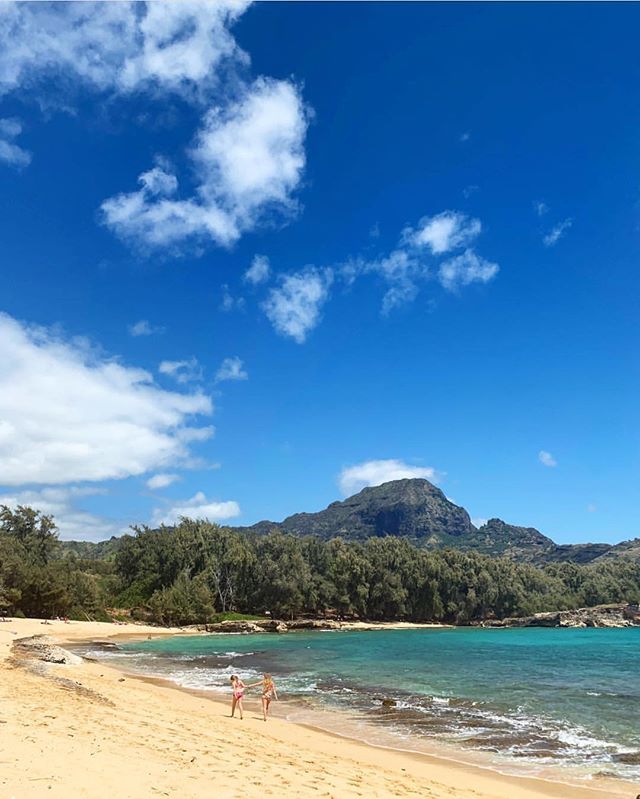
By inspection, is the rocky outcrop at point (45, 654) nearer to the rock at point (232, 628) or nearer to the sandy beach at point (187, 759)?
the sandy beach at point (187, 759)

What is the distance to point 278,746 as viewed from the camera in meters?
15.5

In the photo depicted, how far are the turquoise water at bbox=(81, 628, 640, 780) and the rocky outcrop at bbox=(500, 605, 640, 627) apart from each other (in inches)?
3201

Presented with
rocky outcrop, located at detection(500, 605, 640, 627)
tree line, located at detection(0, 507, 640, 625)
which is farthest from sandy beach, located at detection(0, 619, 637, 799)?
rocky outcrop, located at detection(500, 605, 640, 627)

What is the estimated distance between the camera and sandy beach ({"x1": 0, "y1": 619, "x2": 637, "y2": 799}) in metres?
A: 9.41

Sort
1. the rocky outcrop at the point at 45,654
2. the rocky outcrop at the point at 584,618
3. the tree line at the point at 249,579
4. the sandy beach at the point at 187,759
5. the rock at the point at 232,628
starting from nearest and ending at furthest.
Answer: the sandy beach at the point at 187,759 < the rocky outcrop at the point at 45,654 < the tree line at the point at 249,579 < the rock at the point at 232,628 < the rocky outcrop at the point at 584,618

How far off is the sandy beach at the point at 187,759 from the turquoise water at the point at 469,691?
2.94 meters

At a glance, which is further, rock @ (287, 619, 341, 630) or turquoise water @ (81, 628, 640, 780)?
rock @ (287, 619, 341, 630)

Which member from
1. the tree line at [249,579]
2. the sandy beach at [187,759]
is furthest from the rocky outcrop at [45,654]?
the tree line at [249,579]

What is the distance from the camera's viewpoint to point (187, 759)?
11.8 meters

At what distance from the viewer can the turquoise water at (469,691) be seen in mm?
18281

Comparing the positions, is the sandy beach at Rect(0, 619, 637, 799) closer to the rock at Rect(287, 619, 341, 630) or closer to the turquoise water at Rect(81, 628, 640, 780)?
the turquoise water at Rect(81, 628, 640, 780)

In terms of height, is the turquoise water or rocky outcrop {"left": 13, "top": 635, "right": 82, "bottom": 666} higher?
rocky outcrop {"left": 13, "top": 635, "right": 82, "bottom": 666}

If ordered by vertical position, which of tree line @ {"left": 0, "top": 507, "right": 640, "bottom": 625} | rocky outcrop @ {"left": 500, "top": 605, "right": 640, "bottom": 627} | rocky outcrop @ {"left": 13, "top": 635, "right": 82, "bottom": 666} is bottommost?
rocky outcrop @ {"left": 500, "top": 605, "right": 640, "bottom": 627}

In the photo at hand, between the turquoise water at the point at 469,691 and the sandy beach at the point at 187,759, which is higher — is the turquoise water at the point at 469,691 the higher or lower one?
the lower one
